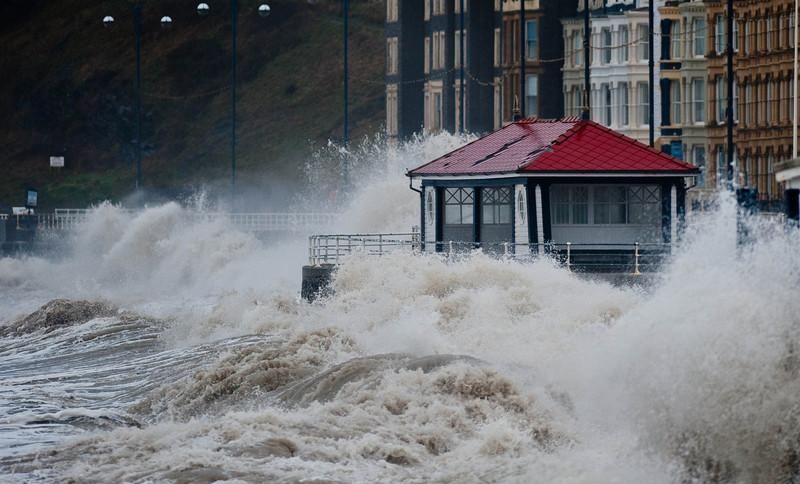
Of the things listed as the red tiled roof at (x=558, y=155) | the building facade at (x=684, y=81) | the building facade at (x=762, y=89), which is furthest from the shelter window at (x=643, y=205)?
the building facade at (x=684, y=81)

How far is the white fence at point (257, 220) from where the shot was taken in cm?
8331

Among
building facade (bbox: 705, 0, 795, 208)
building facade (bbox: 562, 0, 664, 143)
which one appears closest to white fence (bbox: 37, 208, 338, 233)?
building facade (bbox: 562, 0, 664, 143)

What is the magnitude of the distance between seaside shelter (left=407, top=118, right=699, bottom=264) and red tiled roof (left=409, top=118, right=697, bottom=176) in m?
0.02

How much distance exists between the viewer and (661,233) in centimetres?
4522

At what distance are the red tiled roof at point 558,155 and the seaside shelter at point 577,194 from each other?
20 mm

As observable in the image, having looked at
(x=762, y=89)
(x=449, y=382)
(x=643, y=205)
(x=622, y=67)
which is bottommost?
(x=449, y=382)

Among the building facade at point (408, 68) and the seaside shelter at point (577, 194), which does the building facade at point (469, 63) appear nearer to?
the building facade at point (408, 68)

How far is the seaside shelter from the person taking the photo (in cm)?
4497

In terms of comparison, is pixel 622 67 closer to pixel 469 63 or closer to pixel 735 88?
pixel 469 63

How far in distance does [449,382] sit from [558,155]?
17432 millimetres

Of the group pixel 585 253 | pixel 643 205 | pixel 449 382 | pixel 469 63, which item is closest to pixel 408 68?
pixel 469 63

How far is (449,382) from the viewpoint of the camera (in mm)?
28672

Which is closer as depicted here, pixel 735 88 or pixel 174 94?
pixel 735 88

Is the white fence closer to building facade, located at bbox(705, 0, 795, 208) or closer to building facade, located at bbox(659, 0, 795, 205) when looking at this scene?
building facade, located at bbox(659, 0, 795, 205)
